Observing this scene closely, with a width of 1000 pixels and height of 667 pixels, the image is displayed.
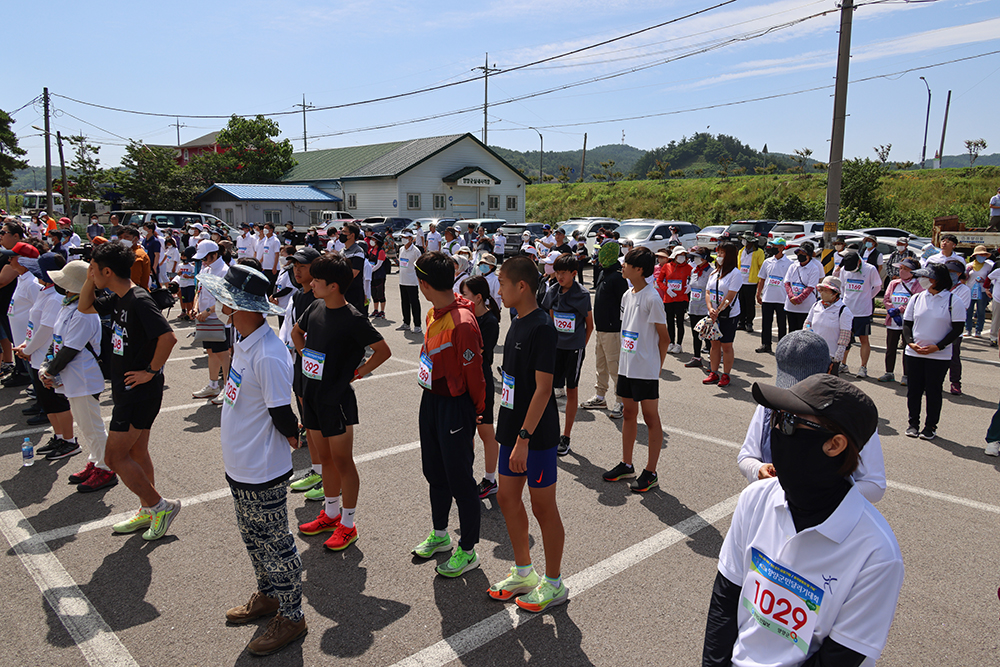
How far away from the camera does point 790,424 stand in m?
1.65

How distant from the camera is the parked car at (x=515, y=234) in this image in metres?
25.3

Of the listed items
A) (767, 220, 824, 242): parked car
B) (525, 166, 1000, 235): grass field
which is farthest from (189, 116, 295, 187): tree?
(767, 220, 824, 242): parked car

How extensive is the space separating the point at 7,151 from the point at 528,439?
60.5m

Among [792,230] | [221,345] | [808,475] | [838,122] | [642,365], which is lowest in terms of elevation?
[221,345]

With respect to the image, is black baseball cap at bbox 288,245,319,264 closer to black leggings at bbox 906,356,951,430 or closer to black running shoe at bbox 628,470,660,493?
black running shoe at bbox 628,470,660,493

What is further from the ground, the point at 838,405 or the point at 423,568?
the point at 838,405

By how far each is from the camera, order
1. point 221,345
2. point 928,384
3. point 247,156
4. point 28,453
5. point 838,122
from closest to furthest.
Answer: point 28,453 → point 928,384 → point 221,345 → point 838,122 → point 247,156

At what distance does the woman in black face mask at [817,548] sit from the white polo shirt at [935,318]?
621cm

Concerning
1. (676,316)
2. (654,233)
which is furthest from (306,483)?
(654,233)

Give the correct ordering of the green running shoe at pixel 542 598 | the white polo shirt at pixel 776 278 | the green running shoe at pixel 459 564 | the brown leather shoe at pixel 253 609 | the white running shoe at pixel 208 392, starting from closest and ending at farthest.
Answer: the brown leather shoe at pixel 253 609 → the green running shoe at pixel 542 598 → the green running shoe at pixel 459 564 → the white running shoe at pixel 208 392 → the white polo shirt at pixel 776 278

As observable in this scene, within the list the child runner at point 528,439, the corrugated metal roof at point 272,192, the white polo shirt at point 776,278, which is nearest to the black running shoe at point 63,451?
the child runner at point 528,439

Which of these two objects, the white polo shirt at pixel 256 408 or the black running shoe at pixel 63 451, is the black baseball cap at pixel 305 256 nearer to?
the white polo shirt at pixel 256 408

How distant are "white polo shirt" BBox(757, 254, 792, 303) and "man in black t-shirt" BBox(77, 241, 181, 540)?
9.81 meters

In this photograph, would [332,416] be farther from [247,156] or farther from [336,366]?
[247,156]
